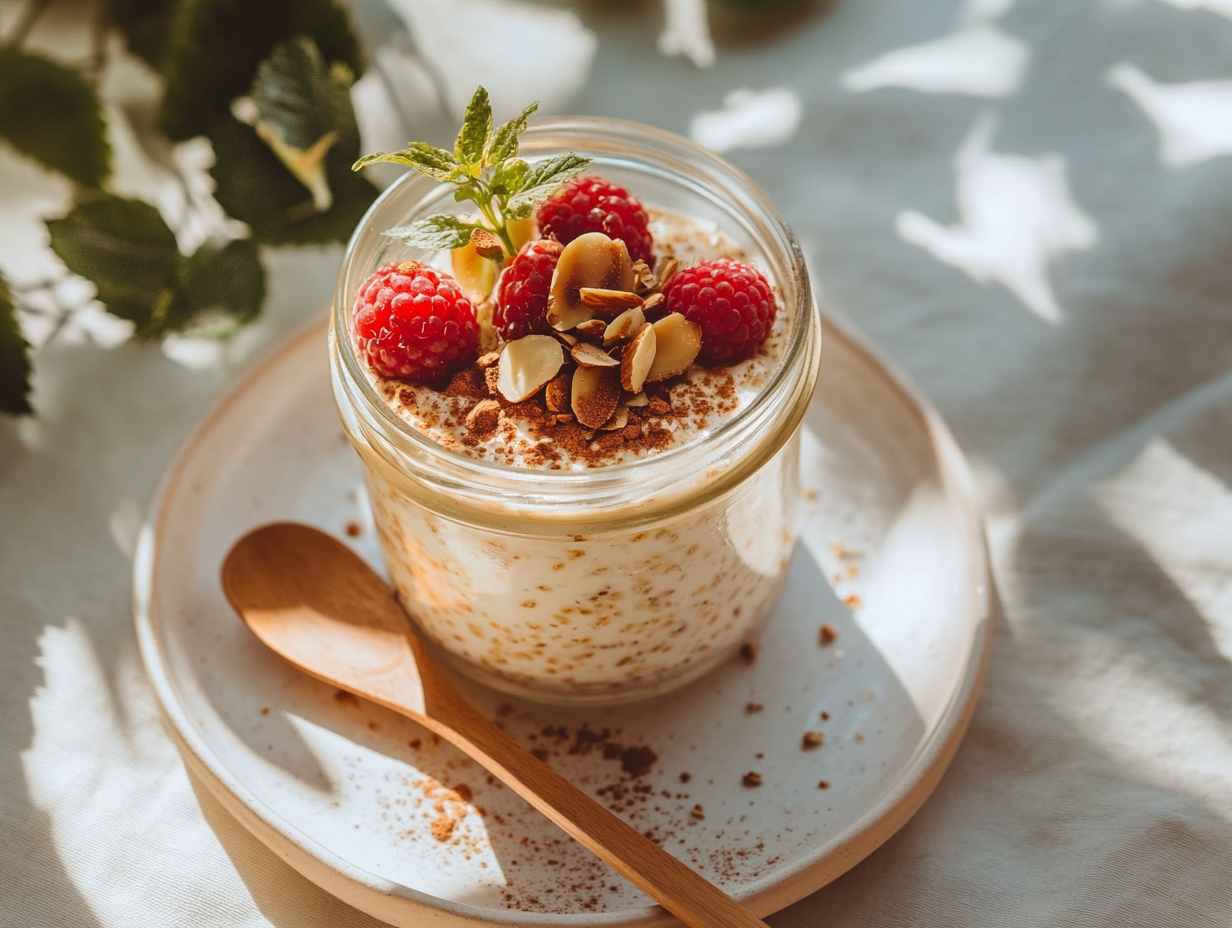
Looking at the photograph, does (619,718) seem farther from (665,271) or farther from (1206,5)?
(1206,5)

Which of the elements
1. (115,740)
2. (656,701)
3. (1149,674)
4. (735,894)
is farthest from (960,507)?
(115,740)

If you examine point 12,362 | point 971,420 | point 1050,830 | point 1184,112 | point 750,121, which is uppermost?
point 12,362

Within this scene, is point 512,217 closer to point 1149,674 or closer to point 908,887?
point 908,887

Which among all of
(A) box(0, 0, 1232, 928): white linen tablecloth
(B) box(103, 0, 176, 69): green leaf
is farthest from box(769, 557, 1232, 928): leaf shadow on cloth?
(B) box(103, 0, 176, 69): green leaf

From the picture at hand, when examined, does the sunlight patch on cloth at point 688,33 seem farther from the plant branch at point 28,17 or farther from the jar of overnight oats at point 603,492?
the plant branch at point 28,17

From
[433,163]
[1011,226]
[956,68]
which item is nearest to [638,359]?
[433,163]

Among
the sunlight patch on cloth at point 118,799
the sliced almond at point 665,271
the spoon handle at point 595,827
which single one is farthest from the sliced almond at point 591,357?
the sunlight patch on cloth at point 118,799

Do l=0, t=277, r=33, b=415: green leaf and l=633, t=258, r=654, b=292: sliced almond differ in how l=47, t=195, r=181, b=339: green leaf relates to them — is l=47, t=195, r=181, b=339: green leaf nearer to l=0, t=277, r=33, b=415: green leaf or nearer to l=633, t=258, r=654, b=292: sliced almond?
l=0, t=277, r=33, b=415: green leaf
